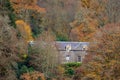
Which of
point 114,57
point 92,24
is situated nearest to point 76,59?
point 92,24

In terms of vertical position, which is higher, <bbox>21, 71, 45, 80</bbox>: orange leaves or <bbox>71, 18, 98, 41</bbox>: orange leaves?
<bbox>71, 18, 98, 41</bbox>: orange leaves

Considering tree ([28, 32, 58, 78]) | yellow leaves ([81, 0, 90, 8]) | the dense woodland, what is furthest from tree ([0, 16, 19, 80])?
yellow leaves ([81, 0, 90, 8])

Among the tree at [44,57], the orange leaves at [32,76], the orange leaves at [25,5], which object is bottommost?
the orange leaves at [32,76]

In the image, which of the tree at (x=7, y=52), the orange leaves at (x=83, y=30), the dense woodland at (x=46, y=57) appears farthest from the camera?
the orange leaves at (x=83, y=30)

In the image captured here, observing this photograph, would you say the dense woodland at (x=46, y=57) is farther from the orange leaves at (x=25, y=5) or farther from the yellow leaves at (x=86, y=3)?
the yellow leaves at (x=86, y=3)

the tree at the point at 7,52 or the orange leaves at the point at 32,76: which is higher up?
the tree at the point at 7,52

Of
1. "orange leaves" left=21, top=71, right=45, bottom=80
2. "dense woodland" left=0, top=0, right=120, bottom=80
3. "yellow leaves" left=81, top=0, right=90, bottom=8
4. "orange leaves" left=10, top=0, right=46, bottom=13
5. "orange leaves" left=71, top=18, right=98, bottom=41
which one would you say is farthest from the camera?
"yellow leaves" left=81, top=0, right=90, bottom=8

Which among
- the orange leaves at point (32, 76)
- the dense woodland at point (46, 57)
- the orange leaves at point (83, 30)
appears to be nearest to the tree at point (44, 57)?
the dense woodland at point (46, 57)

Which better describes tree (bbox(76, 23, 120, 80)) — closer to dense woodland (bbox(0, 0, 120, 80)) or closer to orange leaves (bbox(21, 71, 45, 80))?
dense woodland (bbox(0, 0, 120, 80))
